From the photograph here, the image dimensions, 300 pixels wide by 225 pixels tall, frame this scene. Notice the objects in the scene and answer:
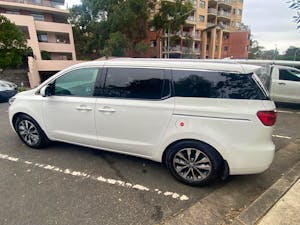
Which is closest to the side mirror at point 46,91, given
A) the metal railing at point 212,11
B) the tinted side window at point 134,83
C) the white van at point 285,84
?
the tinted side window at point 134,83

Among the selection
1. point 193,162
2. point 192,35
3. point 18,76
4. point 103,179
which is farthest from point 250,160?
point 192,35

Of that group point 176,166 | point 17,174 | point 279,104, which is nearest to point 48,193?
point 17,174

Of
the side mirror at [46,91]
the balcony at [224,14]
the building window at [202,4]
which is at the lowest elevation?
the side mirror at [46,91]

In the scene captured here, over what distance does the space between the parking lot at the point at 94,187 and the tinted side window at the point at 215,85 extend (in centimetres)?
132

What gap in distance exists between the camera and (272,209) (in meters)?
2.42

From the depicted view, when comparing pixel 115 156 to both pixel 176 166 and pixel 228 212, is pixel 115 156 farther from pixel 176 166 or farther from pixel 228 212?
pixel 228 212

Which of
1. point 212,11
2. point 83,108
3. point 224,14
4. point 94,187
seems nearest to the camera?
point 94,187

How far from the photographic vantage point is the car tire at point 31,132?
4.05 meters

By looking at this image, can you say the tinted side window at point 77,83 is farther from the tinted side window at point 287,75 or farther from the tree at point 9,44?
the tree at point 9,44

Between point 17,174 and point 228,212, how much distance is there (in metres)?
3.15

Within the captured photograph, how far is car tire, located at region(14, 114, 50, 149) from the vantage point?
13.3 ft

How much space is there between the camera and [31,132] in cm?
415

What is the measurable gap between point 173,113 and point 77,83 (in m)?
1.83

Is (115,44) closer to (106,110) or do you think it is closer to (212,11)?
(106,110)
